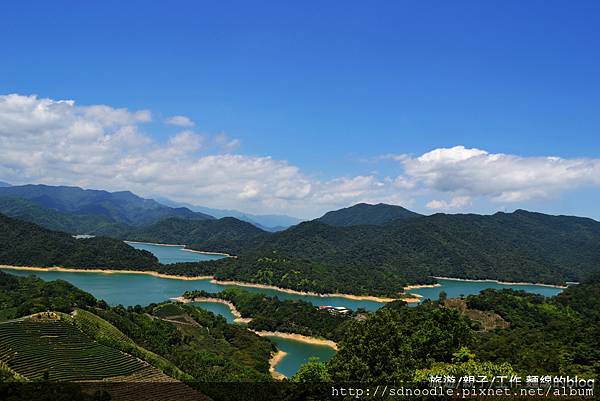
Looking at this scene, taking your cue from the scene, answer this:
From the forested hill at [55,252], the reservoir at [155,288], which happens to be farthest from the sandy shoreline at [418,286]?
the forested hill at [55,252]

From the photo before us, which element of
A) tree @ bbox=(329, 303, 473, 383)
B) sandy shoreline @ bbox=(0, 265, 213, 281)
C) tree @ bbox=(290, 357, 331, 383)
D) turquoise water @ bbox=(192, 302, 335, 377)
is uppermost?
tree @ bbox=(329, 303, 473, 383)

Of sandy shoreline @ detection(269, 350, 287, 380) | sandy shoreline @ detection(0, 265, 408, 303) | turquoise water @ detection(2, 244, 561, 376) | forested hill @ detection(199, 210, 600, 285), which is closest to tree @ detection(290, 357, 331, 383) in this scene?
sandy shoreline @ detection(269, 350, 287, 380)

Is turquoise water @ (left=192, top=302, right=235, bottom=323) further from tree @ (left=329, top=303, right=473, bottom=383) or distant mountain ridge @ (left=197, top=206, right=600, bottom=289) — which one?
tree @ (left=329, top=303, right=473, bottom=383)

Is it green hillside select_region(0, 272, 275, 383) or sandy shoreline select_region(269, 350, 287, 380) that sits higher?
green hillside select_region(0, 272, 275, 383)

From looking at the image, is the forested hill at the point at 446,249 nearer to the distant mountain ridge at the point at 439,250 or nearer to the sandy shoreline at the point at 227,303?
the distant mountain ridge at the point at 439,250

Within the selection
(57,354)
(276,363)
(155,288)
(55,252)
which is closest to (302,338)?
(276,363)

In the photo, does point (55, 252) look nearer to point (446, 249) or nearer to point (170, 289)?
point (170, 289)

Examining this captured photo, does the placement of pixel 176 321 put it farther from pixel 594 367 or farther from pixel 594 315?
pixel 594 315
